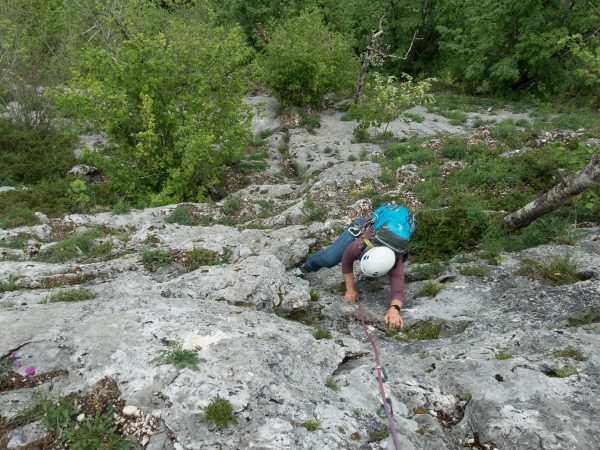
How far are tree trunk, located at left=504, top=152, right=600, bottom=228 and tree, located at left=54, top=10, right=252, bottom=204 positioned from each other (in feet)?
27.9

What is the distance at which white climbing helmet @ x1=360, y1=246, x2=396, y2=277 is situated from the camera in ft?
22.2

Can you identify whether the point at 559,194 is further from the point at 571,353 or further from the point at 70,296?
the point at 70,296

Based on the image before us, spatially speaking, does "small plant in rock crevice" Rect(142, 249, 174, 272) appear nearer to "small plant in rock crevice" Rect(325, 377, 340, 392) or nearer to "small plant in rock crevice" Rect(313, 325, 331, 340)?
"small plant in rock crevice" Rect(313, 325, 331, 340)

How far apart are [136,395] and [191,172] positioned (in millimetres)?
9599

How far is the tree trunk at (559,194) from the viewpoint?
→ 23.3 ft

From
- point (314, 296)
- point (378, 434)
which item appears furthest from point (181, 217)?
point (378, 434)

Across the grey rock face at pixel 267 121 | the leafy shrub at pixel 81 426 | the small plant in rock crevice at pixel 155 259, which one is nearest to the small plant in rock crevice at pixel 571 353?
the leafy shrub at pixel 81 426

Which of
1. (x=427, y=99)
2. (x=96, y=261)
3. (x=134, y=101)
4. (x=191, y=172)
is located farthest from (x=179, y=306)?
(x=427, y=99)

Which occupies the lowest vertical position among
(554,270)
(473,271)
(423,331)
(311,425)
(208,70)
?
(423,331)

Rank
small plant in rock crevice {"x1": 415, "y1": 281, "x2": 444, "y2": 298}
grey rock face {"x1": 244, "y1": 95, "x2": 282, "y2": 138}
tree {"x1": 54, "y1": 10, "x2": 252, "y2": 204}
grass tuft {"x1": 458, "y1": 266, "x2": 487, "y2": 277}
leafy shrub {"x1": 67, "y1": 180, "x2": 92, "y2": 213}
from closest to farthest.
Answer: small plant in rock crevice {"x1": 415, "y1": 281, "x2": 444, "y2": 298} < grass tuft {"x1": 458, "y1": 266, "x2": 487, "y2": 277} < tree {"x1": 54, "y1": 10, "x2": 252, "y2": 204} < leafy shrub {"x1": 67, "y1": 180, "x2": 92, "y2": 213} < grey rock face {"x1": 244, "y1": 95, "x2": 282, "y2": 138}

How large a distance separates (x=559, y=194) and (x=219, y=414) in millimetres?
7277

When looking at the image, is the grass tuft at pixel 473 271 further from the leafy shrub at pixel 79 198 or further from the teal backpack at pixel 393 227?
the leafy shrub at pixel 79 198

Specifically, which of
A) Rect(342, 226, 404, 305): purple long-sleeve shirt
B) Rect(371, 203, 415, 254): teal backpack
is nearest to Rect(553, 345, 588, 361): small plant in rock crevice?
Rect(342, 226, 404, 305): purple long-sleeve shirt

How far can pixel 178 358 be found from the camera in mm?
4590
